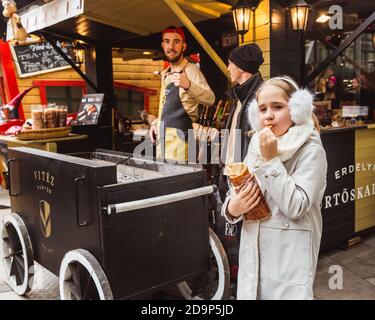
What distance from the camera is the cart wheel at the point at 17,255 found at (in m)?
3.23

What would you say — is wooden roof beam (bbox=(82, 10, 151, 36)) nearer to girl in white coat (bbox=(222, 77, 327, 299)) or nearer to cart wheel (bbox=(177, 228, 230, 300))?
cart wheel (bbox=(177, 228, 230, 300))

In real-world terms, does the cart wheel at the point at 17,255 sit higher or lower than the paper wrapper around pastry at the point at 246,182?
lower

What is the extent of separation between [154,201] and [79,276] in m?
0.73

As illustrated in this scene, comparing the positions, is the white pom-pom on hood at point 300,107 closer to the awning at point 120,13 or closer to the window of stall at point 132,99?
the awning at point 120,13

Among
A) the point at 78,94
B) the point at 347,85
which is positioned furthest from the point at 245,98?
the point at 78,94

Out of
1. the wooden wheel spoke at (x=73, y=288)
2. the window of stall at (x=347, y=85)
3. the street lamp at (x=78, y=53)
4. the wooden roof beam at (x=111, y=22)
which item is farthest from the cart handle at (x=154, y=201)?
the street lamp at (x=78, y=53)

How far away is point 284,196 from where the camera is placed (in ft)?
5.50

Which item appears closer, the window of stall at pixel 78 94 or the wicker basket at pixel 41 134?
the wicker basket at pixel 41 134

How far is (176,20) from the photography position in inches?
202

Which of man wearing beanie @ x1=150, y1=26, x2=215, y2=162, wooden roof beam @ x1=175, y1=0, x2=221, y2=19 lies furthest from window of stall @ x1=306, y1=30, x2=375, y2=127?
man wearing beanie @ x1=150, y1=26, x2=215, y2=162

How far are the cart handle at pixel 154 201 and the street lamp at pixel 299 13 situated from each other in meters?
2.85

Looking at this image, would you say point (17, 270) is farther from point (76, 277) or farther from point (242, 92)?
point (242, 92)

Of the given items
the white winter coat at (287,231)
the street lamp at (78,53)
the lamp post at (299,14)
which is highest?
the street lamp at (78,53)
